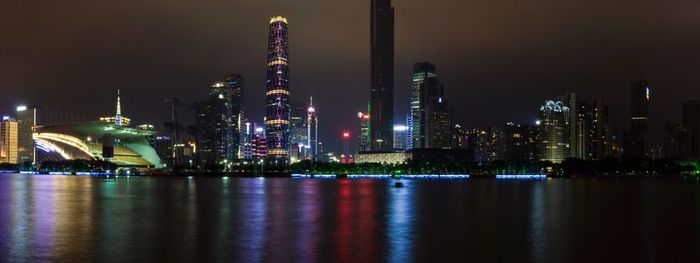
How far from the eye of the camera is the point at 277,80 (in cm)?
19012

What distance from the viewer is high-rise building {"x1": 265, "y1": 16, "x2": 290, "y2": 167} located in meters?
189

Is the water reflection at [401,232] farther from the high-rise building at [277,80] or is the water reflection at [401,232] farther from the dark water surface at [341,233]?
the high-rise building at [277,80]

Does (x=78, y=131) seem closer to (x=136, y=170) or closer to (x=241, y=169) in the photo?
(x=136, y=170)

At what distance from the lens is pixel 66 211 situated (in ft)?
127

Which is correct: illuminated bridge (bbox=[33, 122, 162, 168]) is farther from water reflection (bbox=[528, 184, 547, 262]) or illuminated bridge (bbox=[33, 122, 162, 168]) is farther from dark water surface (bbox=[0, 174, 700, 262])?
water reflection (bbox=[528, 184, 547, 262])

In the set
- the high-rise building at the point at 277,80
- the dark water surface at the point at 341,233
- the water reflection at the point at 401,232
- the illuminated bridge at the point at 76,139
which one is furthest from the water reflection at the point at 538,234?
the illuminated bridge at the point at 76,139

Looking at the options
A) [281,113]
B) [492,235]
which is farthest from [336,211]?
[281,113]

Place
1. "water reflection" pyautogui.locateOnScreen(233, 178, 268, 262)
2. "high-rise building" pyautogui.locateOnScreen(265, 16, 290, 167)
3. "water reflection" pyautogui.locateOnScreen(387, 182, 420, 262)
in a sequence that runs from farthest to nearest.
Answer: "high-rise building" pyautogui.locateOnScreen(265, 16, 290, 167), "water reflection" pyautogui.locateOnScreen(387, 182, 420, 262), "water reflection" pyautogui.locateOnScreen(233, 178, 268, 262)

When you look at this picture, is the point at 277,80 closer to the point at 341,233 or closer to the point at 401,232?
the point at 401,232

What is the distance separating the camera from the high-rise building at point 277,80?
189250 millimetres

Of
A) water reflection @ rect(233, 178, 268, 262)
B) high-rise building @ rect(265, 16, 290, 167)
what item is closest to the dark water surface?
water reflection @ rect(233, 178, 268, 262)

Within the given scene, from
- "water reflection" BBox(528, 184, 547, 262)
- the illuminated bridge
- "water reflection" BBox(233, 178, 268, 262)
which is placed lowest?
"water reflection" BBox(528, 184, 547, 262)

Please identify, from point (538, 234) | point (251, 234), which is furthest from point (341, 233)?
point (538, 234)

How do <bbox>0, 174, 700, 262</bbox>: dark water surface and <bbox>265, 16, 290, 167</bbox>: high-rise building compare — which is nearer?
<bbox>0, 174, 700, 262</bbox>: dark water surface
